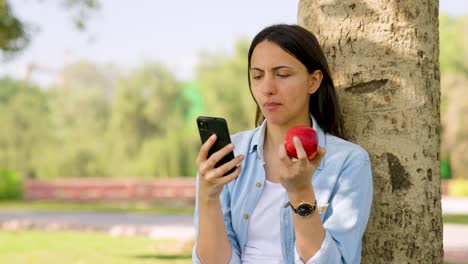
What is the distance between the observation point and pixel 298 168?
2299mm

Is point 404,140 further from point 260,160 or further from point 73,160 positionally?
point 73,160

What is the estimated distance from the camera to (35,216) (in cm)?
1995

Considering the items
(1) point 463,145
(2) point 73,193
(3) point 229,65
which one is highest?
(3) point 229,65

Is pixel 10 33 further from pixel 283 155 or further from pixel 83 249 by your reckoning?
pixel 283 155

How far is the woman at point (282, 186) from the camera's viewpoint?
8.28 feet

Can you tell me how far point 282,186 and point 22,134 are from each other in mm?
35344

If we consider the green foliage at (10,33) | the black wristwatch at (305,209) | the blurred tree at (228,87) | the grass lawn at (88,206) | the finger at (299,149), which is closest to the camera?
the finger at (299,149)

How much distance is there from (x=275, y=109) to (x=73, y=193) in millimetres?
26536

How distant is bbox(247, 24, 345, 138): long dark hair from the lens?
107 inches

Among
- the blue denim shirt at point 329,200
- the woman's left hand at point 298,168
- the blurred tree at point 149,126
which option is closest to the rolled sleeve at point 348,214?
the blue denim shirt at point 329,200

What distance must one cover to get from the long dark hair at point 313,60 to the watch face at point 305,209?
0.58 meters

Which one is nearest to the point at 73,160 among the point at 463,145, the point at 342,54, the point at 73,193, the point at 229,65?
the point at 73,193

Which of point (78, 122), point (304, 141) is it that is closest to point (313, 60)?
point (304, 141)

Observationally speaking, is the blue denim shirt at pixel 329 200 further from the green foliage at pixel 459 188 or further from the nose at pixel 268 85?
the green foliage at pixel 459 188
